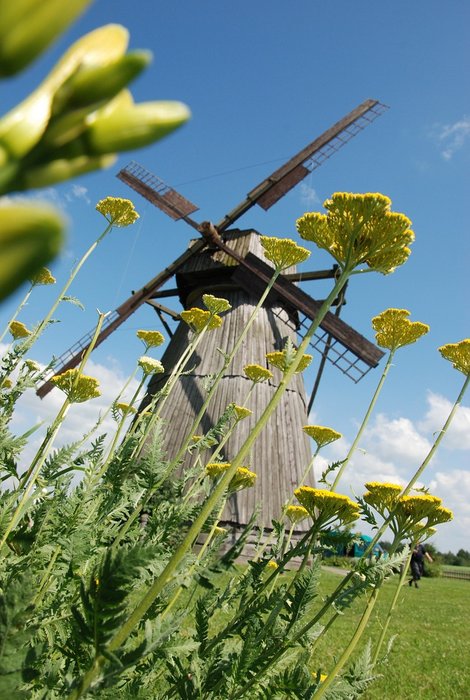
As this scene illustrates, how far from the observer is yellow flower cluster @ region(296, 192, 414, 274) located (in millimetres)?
1775

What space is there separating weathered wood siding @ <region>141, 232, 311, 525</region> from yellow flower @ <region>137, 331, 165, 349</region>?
752cm

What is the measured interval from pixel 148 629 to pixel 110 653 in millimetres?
148

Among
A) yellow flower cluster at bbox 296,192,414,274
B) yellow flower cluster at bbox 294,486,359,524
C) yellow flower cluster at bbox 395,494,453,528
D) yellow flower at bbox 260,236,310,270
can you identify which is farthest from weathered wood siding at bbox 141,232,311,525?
yellow flower cluster at bbox 296,192,414,274

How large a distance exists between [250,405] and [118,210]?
9.59 m

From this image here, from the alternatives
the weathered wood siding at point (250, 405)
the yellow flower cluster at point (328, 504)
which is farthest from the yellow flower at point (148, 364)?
the weathered wood siding at point (250, 405)

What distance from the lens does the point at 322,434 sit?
3.68 metres

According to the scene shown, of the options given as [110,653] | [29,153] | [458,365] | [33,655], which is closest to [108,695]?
[33,655]

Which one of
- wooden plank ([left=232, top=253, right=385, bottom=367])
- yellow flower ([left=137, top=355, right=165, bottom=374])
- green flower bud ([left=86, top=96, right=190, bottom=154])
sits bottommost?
green flower bud ([left=86, top=96, right=190, bottom=154])

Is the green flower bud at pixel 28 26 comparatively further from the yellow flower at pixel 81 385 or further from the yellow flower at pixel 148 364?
the yellow flower at pixel 148 364

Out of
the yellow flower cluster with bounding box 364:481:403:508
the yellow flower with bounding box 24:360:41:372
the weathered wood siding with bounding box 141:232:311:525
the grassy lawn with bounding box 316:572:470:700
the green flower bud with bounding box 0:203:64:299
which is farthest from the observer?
the weathered wood siding with bounding box 141:232:311:525

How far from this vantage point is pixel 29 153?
0.30 meters

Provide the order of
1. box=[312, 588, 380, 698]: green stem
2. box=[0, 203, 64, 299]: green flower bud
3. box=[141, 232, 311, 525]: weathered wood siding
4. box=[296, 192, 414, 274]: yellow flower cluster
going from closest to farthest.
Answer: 1. box=[0, 203, 64, 299]: green flower bud
2. box=[312, 588, 380, 698]: green stem
3. box=[296, 192, 414, 274]: yellow flower cluster
4. box=[141, 232, 311, 525]: weathered wood siding

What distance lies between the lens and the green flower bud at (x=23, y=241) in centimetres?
24

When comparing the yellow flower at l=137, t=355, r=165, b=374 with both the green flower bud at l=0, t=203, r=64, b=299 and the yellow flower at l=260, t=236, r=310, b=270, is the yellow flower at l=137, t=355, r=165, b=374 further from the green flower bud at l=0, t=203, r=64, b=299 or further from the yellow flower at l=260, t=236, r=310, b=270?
the green flower bud at l=0, t=203, r=64, b=299
